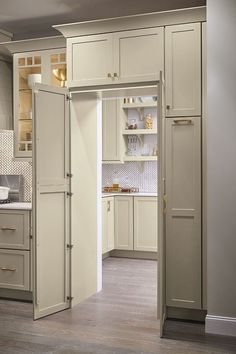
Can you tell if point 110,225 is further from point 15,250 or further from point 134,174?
point 15,250

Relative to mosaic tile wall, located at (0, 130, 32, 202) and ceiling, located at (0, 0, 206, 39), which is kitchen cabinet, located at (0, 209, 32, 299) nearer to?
mosaic tile wall, located at (0, 130, 32, 202)

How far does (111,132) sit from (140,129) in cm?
43

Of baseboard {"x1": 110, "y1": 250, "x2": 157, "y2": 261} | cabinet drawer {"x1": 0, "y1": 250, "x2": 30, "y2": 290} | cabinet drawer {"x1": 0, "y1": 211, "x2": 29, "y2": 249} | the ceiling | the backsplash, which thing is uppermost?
the ceiling

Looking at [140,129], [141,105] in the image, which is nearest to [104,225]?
[140,129]

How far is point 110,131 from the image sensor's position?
6.48 m

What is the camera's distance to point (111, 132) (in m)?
6.47

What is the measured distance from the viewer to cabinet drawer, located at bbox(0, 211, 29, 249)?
4148 millimetres

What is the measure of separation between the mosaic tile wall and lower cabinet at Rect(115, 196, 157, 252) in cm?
161

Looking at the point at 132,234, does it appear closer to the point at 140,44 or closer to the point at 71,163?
the point at 71,163

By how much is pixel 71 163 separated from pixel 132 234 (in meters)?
2.45

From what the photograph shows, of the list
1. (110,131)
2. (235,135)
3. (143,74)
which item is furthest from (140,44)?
(110,131)

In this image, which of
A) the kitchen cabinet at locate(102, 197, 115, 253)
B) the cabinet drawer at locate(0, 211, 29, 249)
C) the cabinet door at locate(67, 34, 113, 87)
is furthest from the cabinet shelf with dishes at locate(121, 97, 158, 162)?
the cabinet drawer at locate(0, 211, 29, 249)

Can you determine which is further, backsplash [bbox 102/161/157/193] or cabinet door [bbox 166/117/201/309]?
backsplash [bbox 102/161/157/193]

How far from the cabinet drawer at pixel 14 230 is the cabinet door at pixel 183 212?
134 centimetres
